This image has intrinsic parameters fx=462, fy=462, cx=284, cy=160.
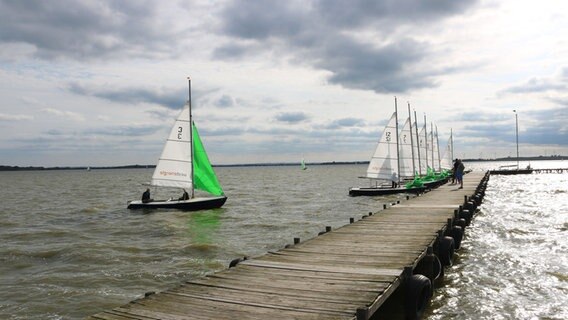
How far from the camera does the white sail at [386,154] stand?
148 feet

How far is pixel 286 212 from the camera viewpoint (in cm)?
3422

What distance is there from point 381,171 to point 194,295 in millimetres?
39261

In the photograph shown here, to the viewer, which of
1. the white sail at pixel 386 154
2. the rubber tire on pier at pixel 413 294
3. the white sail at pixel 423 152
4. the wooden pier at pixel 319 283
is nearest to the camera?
the wooden pier at pixel 319 283

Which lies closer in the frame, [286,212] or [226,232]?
[226,232]

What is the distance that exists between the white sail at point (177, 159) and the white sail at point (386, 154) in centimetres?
1966

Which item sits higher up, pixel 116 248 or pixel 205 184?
pixel 205 184

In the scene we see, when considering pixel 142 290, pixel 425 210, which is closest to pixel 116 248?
pixel 142 290

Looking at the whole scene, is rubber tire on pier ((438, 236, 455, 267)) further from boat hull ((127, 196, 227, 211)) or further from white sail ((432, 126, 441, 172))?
white sail ((432, 126, 441, 172))

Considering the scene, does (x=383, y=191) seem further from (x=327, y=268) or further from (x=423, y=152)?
(x=327, y=268)

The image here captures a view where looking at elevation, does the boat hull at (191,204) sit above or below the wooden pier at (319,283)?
below

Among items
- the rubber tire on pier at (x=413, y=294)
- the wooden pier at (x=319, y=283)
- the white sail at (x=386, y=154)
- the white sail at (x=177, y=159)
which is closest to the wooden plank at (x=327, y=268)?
the wooden pier at (x=319, y=283)

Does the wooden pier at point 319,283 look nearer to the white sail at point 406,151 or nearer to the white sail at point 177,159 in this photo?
the white sail at point 177,159

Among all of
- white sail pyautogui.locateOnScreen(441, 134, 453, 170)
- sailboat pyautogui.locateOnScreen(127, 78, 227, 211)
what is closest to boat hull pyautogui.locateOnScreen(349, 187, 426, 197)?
sailboat pyautogui.locateOnScreen(127, 78, 227, 211)

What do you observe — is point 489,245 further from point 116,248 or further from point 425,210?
point 116,248
